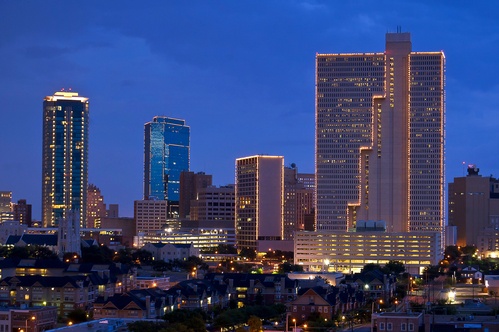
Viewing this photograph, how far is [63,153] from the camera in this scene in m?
173

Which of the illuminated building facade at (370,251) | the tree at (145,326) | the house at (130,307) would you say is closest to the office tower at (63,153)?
the illuminated building facade at (370,251)

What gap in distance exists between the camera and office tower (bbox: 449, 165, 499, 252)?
486 ft

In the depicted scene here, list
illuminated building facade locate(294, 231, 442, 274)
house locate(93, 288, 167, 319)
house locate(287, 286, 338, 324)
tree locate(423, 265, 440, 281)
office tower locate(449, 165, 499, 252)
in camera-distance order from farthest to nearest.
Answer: office tower locate(449, 165, 499, 252) → illuminated building facade locate(294, 231, 442, 274) → tree locate(423, 265, 440, 281) → house locate(287, 286, 338, 324) → house locate(93, 288, 167, 319)

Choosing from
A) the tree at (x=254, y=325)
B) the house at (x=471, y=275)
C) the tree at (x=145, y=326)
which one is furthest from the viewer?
the house at (x=471, y=275)

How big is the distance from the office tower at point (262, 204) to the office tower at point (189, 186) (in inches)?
1465

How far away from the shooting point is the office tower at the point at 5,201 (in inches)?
7023

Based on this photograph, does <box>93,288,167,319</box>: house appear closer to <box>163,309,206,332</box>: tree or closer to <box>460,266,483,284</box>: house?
<box>163,309,206,332</box>: tree

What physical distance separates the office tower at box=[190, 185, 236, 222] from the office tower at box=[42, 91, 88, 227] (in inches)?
939

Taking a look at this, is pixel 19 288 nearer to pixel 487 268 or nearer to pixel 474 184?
pixel 487 268

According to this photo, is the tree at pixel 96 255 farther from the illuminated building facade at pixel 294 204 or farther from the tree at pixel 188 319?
the tree at pixel 188 319

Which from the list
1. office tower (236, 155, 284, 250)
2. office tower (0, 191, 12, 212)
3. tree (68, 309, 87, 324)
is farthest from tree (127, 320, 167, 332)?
office tower (0, 191, 12, 212)

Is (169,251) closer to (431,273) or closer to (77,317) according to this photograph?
(431,273)

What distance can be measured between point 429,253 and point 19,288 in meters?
57.6

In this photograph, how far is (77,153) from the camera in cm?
17425
